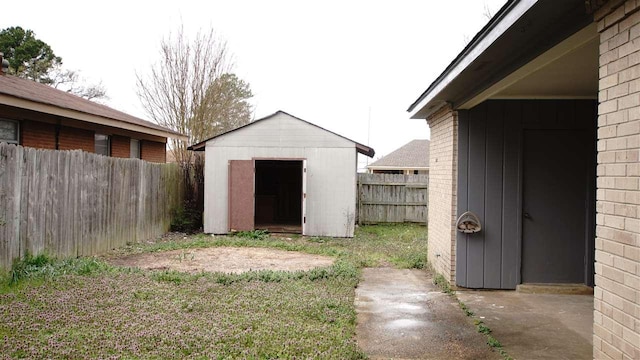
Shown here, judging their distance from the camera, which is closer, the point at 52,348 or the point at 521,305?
the point at 52,348

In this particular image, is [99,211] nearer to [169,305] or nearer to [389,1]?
[169,305]

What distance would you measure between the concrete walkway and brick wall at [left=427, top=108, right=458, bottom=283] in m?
0.57

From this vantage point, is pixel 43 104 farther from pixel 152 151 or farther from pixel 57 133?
pixel 152 151

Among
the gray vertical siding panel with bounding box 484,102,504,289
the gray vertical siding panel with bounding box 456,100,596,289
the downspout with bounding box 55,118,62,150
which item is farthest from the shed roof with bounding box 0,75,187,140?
the gray vertical siding panel with bounding box 484,102,504,289

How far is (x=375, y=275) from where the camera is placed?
8039 millimetres

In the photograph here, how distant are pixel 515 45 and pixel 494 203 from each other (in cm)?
Answer: 315

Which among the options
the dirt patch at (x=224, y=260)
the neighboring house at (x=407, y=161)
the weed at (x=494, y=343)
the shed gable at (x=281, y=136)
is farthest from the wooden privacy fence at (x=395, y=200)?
the neighboring house at (x=407, y=161)

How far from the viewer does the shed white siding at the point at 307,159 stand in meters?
13.7

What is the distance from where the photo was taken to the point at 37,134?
36.3 feet

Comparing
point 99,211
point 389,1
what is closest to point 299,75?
point 389,1

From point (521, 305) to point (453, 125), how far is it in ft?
8.42

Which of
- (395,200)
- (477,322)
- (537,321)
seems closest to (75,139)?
(395,200)

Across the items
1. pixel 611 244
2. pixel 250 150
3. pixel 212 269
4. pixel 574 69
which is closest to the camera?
pixel 611 244

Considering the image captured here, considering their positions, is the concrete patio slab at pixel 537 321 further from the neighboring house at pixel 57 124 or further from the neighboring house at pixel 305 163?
the neighboring house at pixel 57 124
